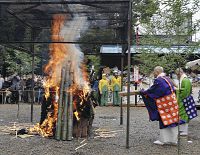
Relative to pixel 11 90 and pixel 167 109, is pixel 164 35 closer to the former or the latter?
pixel 167 109

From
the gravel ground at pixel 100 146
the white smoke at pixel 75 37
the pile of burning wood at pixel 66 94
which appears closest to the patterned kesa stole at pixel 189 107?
the gravel ground at pixel 100 146

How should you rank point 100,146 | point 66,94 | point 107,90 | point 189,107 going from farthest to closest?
1. point 107,90
2. point 189,107
3. point 66,94
4. point 100,146

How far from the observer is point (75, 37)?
11.0 m

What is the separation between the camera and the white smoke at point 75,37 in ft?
33.8

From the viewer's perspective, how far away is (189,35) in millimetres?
13141

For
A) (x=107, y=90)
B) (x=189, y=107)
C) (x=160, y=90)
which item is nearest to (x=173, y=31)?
(x=189, y=107)

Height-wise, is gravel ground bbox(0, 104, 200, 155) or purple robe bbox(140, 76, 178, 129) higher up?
purple robe bbox(140, 76, 178, 129)

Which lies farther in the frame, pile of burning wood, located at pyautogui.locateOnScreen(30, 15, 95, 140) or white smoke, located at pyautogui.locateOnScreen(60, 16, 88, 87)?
white smoke, located at pyautogui.locateOnScreen(60, 16, 88, 87)

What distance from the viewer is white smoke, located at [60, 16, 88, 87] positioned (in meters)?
10.3

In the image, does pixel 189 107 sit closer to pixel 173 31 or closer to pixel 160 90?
pixel 160 90

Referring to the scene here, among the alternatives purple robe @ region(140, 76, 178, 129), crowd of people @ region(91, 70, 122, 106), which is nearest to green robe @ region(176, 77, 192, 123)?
purple robe @ region(140, 76, 178, 129)

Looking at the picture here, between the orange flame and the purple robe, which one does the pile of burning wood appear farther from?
the purple robe

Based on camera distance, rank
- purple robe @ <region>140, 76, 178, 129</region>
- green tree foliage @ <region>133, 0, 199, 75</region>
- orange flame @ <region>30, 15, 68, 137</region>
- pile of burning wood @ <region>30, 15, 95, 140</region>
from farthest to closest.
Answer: green tree foliage @ <region>133, 0, 199, 75</region> < orange flame @ <region>30, 15, 68, 137</region> < pile of burning wood @ <region>30, 15, 95, 140</region> < purple robe @ <region>140, 76, 178, 129</region>

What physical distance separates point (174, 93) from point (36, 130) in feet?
12.3
